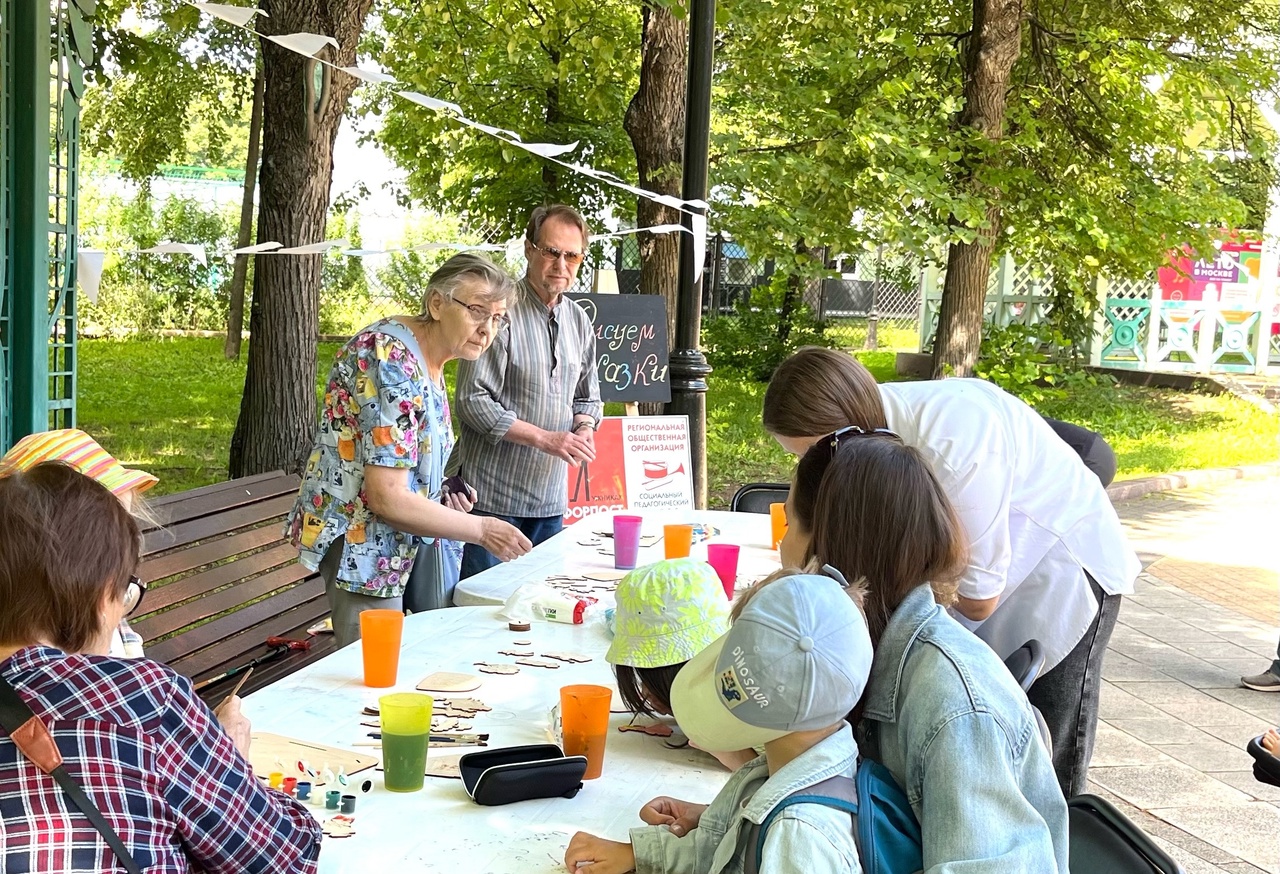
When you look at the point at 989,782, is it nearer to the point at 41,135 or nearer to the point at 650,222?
the point at 41,135

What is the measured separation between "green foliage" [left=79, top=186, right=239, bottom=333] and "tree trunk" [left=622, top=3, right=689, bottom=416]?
11.4 m

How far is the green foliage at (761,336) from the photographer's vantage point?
16.6m

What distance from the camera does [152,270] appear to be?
62.2 ft

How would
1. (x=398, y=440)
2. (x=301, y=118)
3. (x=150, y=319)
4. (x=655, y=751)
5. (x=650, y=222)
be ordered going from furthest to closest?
(x=150, y=319) → (x=650, y=222) → (x=301, y=118) → (x=398, y=440) → (x=655, y=751)

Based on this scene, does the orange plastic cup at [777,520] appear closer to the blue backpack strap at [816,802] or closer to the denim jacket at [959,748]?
the denim jacket at [959,748]

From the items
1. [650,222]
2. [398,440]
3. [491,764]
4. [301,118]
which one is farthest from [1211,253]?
[491,764]

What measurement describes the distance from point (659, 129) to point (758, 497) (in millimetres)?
4404

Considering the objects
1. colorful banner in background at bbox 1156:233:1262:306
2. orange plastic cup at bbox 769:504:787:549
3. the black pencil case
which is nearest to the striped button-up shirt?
orange plastic cup at bbox 769:504:787:549

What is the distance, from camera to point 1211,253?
35.6 ft

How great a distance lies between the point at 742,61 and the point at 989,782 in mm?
10068

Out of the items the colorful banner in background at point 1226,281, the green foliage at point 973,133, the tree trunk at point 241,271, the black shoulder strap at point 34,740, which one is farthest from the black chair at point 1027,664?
the colorful banner in background at point 1226,281

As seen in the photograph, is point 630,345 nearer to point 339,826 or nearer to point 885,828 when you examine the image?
point 339,826

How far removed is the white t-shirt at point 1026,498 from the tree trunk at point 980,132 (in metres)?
7.20

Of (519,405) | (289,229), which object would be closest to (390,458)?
(519,405)
